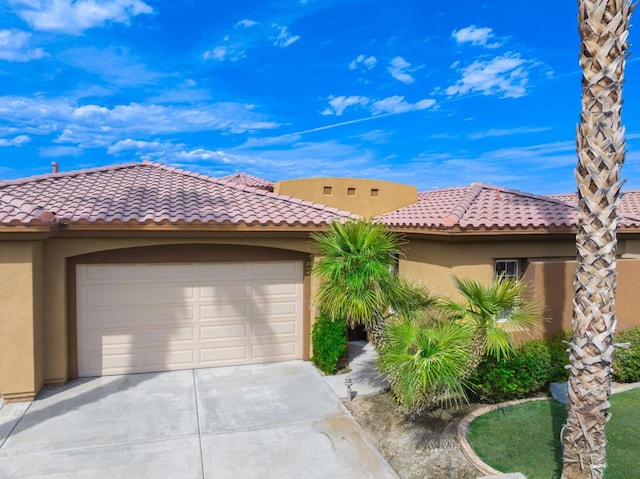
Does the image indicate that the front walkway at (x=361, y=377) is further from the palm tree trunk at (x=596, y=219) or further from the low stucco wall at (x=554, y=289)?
the palm tree trunk at (x=596, y=219)

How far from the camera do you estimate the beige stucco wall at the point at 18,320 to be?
863 centimetres

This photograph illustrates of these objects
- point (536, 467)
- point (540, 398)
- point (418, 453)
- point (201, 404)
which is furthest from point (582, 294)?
point (201, 404)

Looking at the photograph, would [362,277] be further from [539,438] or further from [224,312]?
[224,312]

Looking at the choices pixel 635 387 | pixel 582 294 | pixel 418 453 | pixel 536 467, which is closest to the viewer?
pixel 582 294

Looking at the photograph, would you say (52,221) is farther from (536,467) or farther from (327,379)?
(536,467)

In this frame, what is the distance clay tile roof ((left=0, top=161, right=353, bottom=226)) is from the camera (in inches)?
368

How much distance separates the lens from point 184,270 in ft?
34.7

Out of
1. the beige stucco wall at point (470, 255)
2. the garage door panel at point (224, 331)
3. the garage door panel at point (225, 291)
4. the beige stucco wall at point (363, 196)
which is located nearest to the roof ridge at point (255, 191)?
the beige stucco wall at point (470, 255)

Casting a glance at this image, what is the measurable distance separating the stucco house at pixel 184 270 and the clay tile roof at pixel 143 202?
0.05m

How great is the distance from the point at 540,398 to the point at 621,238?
6.53m

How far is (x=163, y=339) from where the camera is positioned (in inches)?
415

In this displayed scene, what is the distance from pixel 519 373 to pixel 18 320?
9.65 metres

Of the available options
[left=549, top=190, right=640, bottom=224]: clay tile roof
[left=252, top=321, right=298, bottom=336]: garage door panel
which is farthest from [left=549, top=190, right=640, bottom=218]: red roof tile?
[left=252, top=321, right=298, bottom=336]: garage door panel

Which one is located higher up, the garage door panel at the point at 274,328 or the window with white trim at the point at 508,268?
the window with white trim at the point at 508,268
